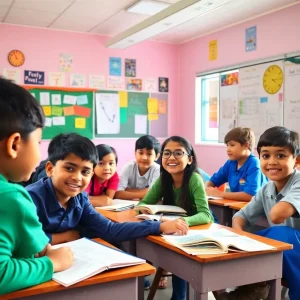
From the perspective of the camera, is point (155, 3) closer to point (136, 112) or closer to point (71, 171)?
point (136, 112)

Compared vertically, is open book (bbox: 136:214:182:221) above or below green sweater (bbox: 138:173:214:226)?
below

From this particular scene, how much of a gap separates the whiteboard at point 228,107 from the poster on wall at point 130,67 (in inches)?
51.2

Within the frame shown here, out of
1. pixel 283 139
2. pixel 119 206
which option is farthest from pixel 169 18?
pixel 283 139

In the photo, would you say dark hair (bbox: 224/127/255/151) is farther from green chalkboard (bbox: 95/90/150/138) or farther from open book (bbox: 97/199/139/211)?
green chalkboard (bbox: 95/90/150/138)

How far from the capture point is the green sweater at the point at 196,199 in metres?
2.02

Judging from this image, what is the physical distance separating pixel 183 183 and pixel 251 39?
115 inches

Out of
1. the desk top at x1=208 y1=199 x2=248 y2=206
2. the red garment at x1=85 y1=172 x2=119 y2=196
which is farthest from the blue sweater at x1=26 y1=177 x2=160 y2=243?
the desk top at x1=208 y1=199 x2=248 y2=206

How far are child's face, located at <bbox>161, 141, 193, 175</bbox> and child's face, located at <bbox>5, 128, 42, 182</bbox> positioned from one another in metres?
1.38

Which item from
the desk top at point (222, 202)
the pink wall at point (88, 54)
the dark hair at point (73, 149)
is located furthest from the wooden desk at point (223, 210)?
the pink wall at point (88, 54)

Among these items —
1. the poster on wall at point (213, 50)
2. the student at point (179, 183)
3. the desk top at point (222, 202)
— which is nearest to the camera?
the student at point (179, 183)

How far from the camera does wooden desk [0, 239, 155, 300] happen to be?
1104mm

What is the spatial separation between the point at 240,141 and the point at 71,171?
1859mm

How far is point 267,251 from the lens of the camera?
5.11ft

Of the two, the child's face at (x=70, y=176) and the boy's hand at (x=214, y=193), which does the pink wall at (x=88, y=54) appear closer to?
the boy's hand at (x=214, y=193)
